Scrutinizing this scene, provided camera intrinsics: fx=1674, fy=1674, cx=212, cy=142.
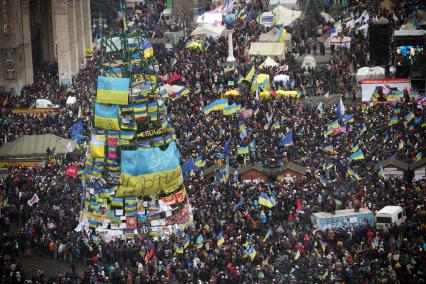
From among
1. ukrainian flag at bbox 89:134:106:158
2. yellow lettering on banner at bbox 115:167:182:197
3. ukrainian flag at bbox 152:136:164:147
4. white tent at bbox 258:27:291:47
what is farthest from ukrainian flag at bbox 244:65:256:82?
ukrainian flag at bbox 89:134:106:158

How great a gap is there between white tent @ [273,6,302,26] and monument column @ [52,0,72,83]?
1338 centimetres

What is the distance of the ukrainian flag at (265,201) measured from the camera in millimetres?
70812

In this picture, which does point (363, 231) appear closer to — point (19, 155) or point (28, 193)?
point (28, 193)

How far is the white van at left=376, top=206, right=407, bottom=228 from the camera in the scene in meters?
67.6

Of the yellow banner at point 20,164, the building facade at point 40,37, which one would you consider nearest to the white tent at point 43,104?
the building facade at point 40,37

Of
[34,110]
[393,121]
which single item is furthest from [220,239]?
[34,110]

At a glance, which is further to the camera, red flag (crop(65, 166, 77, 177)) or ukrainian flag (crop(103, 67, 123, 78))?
red flag (crop(65, 166, 77, 177))

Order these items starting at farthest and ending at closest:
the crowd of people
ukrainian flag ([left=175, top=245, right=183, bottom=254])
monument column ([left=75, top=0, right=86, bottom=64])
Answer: monument column ([left=75, top=0, right=86, bottom=64]) → ukrainian flag ([left=175, top=245, right=183, bottom=254]) → the crowd of people

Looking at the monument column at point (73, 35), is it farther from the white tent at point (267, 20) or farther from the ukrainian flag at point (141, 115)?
the ukrainian flag at point (141, 115)

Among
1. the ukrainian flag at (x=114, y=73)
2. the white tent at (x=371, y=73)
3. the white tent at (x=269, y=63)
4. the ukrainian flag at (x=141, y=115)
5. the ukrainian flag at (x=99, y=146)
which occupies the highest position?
the ukrainian flag at (x=114, y=73)

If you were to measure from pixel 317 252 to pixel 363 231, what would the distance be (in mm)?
2550

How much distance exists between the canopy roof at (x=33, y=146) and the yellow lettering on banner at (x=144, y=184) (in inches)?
560

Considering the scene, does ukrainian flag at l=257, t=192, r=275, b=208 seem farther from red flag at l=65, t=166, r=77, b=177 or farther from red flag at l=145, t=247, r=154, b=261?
red flag at l=65, t=166, r=77, b=177

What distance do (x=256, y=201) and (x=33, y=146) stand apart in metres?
16.8
